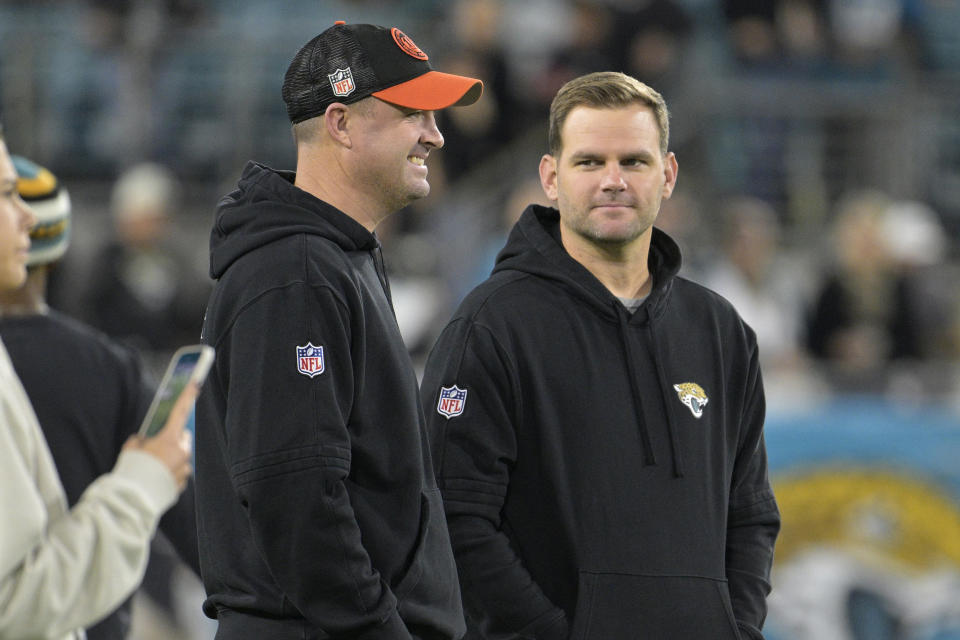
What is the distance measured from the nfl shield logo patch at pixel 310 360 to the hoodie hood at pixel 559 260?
0.97 meters

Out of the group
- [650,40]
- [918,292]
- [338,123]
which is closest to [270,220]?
[338,123]

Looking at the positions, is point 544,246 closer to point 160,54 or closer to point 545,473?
point 545,473

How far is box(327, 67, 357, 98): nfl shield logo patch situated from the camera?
3.25 meters

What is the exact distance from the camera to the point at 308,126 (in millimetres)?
3309

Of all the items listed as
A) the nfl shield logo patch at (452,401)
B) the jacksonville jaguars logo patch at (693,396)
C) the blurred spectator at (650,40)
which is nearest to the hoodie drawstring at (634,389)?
the jacksonville jaguars logo patch at (693,396)

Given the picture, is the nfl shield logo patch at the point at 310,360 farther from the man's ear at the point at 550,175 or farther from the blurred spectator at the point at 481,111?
the blurred spectator at the point at 481,111

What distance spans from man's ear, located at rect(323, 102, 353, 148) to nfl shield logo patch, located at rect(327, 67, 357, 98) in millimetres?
27

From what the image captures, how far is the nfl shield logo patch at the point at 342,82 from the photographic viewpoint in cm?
325

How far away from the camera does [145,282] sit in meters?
8.75

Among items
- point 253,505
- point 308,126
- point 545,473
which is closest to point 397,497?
point 253,505

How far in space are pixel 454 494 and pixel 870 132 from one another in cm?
885

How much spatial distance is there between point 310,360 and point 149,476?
0.40 m

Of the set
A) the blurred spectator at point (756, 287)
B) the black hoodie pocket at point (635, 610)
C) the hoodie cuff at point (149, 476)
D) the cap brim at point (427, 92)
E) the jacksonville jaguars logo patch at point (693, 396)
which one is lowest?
the blurred spectator at point (756, 287)

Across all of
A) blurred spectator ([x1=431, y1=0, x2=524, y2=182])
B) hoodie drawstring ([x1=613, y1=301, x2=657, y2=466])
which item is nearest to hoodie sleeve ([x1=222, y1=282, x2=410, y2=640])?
hoodie drawstring ([x1=613, y1=301, x2=657, y2=466])
